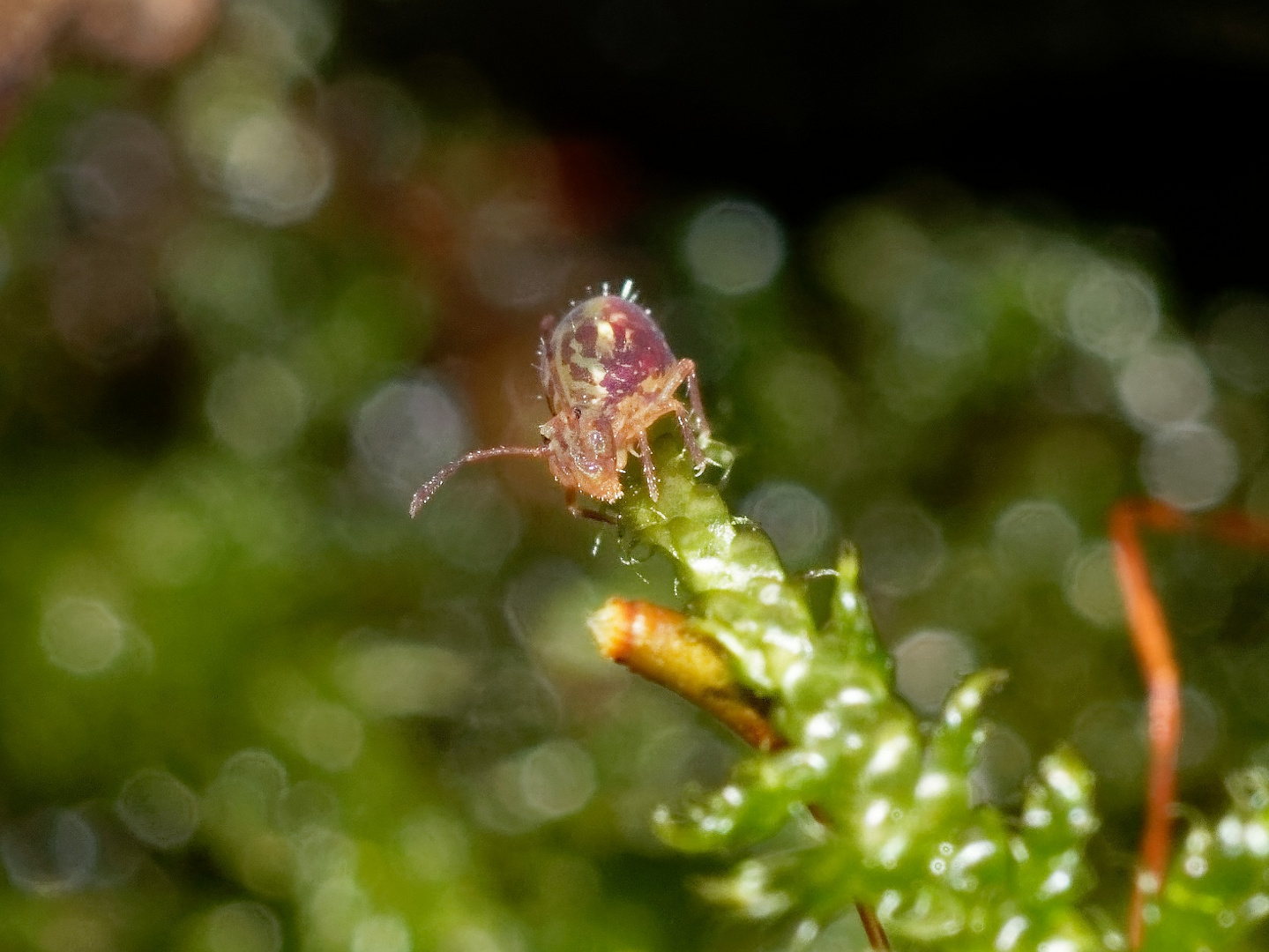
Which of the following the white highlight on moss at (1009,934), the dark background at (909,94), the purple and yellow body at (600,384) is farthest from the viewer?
the dark background at (909,94)

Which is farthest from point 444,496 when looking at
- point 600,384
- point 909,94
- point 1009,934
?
point 1009,934

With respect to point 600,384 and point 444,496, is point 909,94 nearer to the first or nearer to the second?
point 444,496

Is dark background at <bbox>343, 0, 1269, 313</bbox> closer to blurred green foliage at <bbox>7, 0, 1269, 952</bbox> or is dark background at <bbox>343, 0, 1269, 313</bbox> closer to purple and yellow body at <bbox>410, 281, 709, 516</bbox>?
blurred green foliage at <bbox>7, 0, 1269, 952</bbox>

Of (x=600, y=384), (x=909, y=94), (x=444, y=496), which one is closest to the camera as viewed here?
(x=600, y=384)

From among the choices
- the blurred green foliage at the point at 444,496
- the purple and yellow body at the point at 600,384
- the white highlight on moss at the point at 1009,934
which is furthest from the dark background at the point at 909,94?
the white highlight on moss at the point at 1009,934

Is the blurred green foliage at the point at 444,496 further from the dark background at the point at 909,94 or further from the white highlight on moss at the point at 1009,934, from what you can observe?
the white highlight on moss at the point at 1009,934

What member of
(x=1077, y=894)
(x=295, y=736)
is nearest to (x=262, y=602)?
(x=295, y=736)
